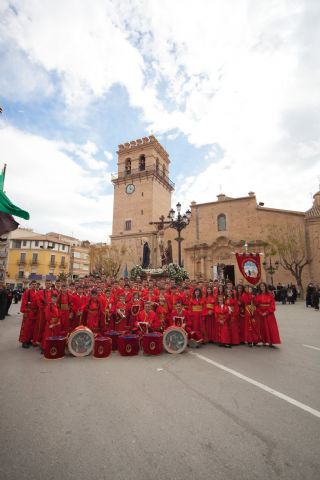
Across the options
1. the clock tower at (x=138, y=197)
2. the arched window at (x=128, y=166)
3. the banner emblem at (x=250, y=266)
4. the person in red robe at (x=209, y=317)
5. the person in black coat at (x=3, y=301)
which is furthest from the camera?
the arched window at (x=128, y=166)

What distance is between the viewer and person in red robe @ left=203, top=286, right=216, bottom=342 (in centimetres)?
787

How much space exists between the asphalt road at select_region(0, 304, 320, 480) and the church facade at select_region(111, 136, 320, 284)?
1667 centimetres

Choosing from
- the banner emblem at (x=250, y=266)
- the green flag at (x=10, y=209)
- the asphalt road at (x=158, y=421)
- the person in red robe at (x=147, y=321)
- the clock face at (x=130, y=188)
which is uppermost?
the clock face at (x=130, y=188)

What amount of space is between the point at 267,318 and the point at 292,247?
2241 cm

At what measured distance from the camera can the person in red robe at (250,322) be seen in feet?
24.8

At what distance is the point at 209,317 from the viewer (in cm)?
809

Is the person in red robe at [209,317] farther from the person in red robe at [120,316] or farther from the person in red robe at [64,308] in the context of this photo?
the person in red robe at [64,308]

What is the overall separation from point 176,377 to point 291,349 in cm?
397

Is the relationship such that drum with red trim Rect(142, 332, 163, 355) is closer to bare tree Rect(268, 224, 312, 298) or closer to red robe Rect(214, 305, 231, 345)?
red robe Rect(214, 305, 231, 345)

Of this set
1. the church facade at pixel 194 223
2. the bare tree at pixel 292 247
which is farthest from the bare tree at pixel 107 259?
the bare tree at pixel 292 247

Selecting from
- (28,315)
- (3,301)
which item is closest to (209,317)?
(28,315)

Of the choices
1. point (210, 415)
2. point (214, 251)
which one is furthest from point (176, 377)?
point (214, 251)

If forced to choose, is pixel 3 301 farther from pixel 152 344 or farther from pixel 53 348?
pixel 152 344

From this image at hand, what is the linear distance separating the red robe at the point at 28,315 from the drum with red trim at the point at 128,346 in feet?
9.82
